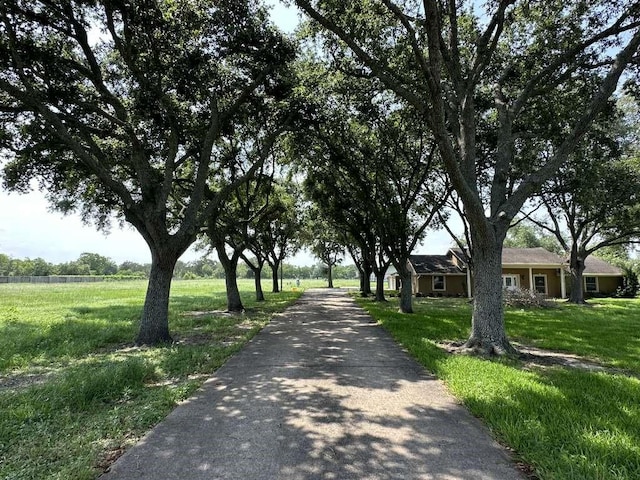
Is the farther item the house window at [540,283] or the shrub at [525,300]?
the house window at [540,283]

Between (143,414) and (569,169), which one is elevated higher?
(569,169)

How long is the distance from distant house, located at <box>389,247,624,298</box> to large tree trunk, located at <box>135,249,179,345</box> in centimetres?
2645

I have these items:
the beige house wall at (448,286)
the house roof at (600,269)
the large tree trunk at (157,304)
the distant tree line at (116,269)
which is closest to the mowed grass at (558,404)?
the large tree trunk at (157,304)

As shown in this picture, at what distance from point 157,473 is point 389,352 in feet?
18.2

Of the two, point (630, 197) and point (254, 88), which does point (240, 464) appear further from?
point (630, 197)

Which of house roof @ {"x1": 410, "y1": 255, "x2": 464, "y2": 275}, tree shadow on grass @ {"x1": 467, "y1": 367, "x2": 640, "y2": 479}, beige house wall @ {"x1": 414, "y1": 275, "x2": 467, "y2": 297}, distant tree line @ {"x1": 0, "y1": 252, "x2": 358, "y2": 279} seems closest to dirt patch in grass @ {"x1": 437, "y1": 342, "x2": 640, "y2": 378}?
tree shadow on grass @ {"x1": 467, "y1": 367, "x2": 640, "y2": 479}

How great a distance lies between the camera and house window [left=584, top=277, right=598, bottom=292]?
31.9m

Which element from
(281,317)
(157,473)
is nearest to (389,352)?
(157,473)

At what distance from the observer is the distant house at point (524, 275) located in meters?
30.8

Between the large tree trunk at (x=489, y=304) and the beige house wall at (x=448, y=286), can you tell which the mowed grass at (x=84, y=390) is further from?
the beige house wall at (x=448, y=286)

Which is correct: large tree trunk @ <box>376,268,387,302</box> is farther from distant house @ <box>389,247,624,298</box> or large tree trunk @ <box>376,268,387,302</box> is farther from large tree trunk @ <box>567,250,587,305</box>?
large tree trunk @ <box>567,250,587,305</box>

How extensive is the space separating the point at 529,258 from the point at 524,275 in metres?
1.50

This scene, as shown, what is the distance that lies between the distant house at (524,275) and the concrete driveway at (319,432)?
2757 centimetres

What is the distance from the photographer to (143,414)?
4250 millimetres
